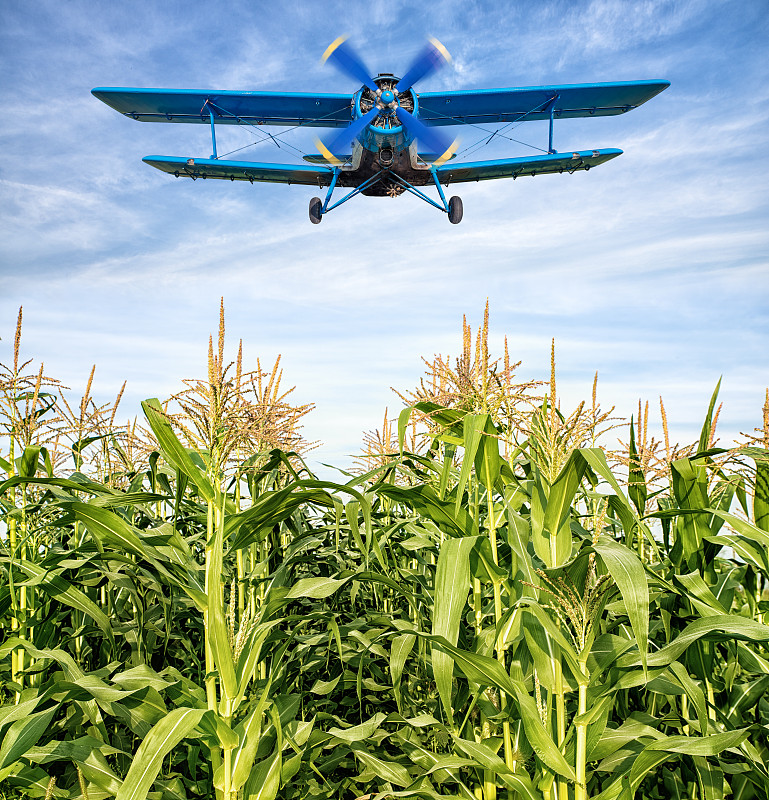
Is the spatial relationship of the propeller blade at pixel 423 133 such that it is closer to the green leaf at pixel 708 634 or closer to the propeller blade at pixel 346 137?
the propeller blade at pixel 346 137

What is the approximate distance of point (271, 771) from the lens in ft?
7.39

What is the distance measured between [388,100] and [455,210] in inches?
169

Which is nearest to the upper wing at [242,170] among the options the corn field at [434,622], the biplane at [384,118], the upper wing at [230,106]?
the biplane at [384,118]

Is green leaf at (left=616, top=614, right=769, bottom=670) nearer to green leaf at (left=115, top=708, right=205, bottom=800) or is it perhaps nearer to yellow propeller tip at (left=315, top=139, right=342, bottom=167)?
green leaf at (left=115, top=708, right=205, bottom=800)

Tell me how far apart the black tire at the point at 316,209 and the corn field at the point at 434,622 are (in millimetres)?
18611

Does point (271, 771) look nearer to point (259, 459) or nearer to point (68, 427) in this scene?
point (259, 459)

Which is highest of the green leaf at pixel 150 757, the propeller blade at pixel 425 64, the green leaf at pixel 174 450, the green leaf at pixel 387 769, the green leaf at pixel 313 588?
the propeller blade at pixel 425 64

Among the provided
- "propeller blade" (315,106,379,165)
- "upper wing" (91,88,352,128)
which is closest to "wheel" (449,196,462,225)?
"propeller blade" (315,106,379,165)

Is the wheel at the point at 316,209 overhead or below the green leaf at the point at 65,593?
overhead

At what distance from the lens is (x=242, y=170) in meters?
19.7

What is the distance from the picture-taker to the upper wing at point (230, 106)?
66.8ft

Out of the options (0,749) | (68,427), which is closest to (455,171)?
(68,427)

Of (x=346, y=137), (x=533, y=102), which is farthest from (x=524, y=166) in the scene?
(x=346, y=137)

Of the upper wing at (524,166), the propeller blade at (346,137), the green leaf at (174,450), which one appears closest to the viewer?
the green leaf at (174,450)
